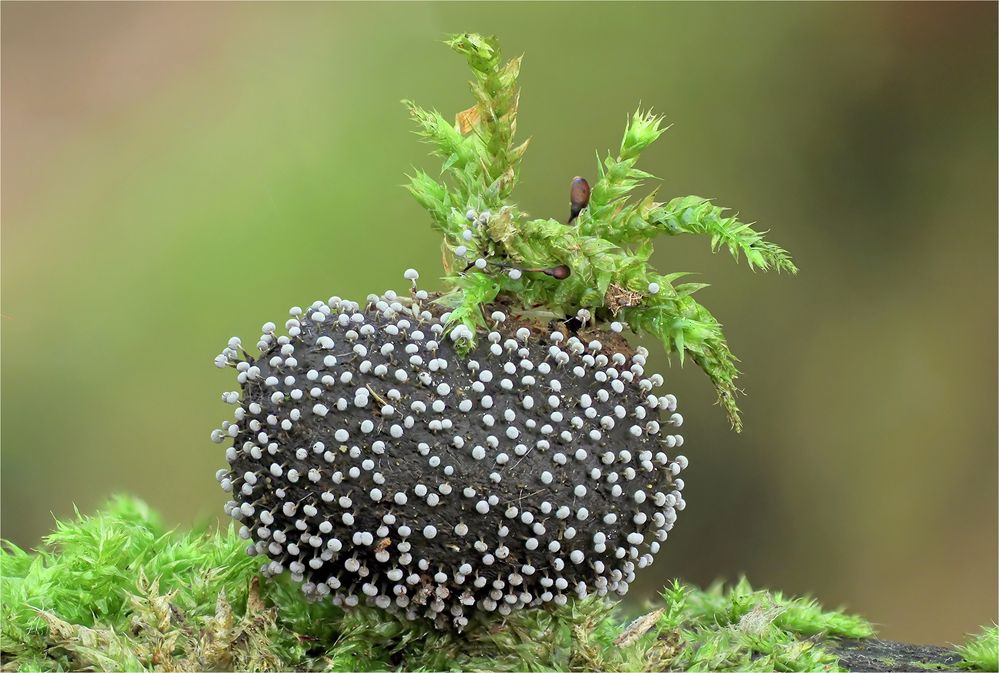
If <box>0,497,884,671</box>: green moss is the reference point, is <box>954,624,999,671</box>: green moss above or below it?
above

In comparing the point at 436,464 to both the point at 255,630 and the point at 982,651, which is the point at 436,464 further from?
the point at 982,651

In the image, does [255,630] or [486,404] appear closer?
[486,404]

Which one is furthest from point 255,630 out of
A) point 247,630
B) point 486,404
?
point 486,404

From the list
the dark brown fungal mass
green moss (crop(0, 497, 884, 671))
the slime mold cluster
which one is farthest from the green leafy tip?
green moss (crop(0, 497, 884, 671))

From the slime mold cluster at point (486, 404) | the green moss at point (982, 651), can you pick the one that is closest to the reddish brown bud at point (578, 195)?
the slime mold cluster at point (486, 404)

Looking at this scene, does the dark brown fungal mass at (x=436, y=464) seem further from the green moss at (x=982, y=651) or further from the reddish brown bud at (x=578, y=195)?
the green moss at (x=982, y=651)

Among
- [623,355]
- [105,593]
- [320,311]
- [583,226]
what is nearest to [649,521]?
[623,355]

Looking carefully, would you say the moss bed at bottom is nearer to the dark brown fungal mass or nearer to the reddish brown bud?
the dark brown fungal mass
